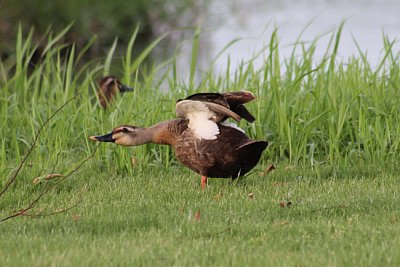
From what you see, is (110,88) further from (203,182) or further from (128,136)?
(203,182)

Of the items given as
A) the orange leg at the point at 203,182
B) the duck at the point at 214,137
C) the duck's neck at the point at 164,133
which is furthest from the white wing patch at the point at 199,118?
the orange leg at the point at 203,182

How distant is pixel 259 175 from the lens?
21.3 feet

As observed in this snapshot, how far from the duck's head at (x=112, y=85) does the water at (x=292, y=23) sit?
5.85 m

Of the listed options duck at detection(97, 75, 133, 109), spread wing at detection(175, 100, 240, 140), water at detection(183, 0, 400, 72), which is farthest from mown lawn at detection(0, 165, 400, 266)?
water at detection(183, 0, 400, 72)

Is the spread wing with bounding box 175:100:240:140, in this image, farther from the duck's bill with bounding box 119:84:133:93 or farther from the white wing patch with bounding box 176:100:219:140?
the duck's bill with bounding box 119:84:133:93

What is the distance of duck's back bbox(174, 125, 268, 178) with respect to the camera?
5.85m

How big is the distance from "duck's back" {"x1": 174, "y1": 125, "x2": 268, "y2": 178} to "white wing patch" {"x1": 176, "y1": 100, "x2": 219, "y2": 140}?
38 millimetres

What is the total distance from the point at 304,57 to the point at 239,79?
63 centimetres

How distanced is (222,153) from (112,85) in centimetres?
282

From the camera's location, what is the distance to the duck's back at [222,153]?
5.85 meters

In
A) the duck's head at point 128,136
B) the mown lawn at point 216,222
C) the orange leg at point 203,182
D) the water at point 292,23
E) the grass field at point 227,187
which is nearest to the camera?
the mown lawn at point 216,222

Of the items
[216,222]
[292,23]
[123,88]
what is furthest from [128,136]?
[292,23]

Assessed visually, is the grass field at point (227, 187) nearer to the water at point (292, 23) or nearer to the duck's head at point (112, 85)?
the duck's head at point (112, 85)

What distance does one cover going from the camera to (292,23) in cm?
1883
